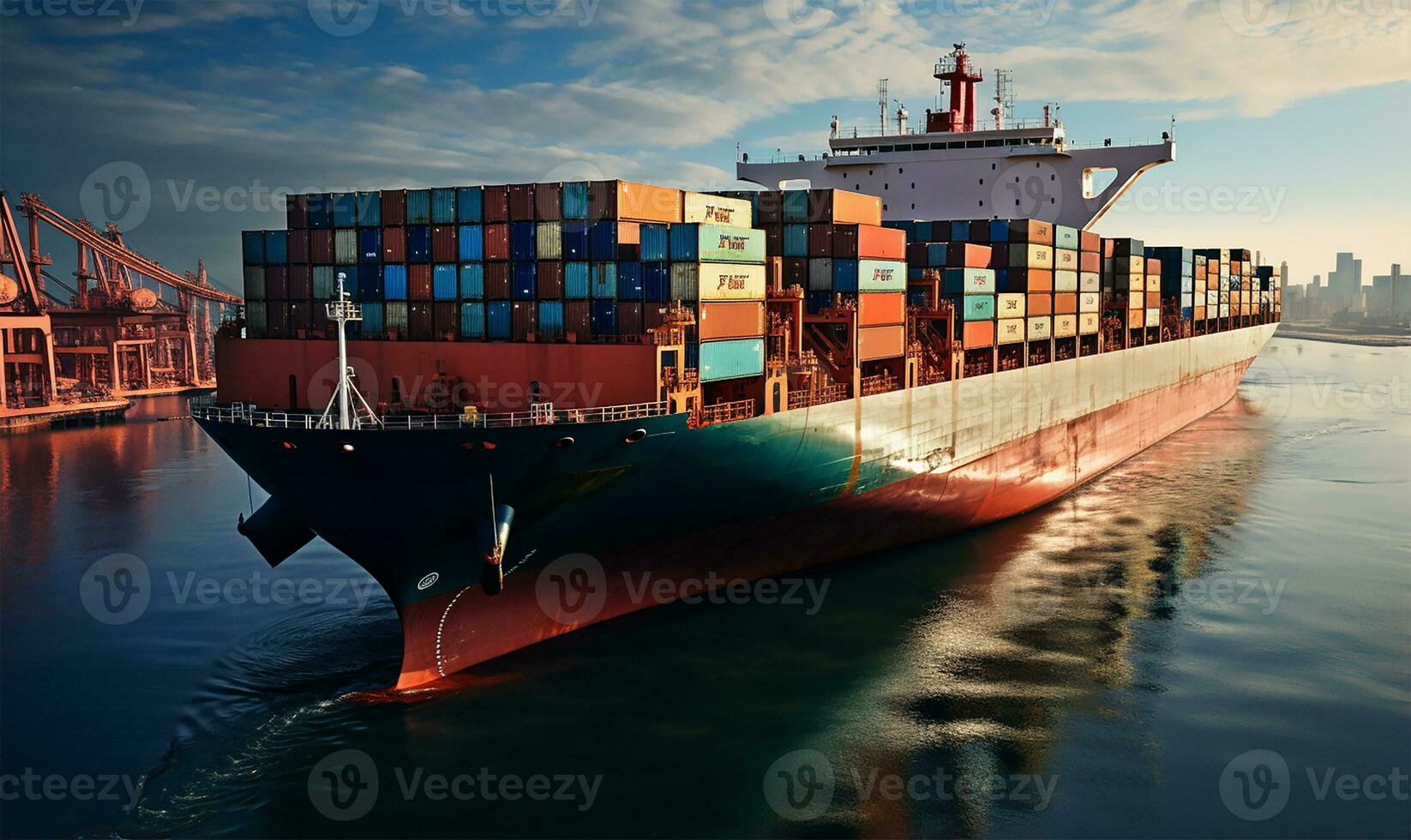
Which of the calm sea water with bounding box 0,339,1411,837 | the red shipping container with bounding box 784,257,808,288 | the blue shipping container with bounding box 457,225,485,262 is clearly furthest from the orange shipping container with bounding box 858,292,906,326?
the blue shipping container with bounding box 457,225,485,262

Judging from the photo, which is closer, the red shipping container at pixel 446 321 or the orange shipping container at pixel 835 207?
the red shipping container at pixel 446 321

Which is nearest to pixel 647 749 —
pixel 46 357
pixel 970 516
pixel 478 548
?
pixel 478 548

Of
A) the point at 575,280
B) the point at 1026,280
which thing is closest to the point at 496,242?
the point at 575,280

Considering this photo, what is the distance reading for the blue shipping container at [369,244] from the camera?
23969mm

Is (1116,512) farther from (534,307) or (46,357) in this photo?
(46,357)

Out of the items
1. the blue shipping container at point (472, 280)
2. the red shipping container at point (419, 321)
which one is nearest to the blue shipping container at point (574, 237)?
the blue shipping container at point (472, 280)

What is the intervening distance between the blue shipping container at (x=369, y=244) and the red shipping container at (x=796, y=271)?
37.2ft

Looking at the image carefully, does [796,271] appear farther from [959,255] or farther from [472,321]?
[472,321]

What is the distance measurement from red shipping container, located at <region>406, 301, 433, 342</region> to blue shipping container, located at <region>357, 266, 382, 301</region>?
36.2 inches

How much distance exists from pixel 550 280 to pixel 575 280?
58 centimetres
